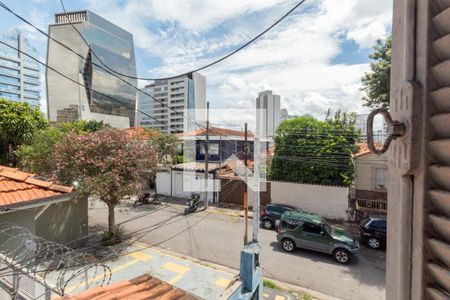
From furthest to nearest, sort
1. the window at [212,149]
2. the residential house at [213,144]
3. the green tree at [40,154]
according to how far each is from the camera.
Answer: the window at [212,149] < the residential house at [213,144] < the green tree at [40,154]

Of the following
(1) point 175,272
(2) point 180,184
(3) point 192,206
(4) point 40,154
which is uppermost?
(4) point 40,154

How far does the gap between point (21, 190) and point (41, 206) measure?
0.67 m

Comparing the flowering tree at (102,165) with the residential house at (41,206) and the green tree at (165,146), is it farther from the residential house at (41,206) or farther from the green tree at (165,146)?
the green tree at (165,146)

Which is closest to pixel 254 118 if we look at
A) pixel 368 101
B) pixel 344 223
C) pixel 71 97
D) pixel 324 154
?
pixel 324 154

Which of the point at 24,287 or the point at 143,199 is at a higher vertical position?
the point at 24,287

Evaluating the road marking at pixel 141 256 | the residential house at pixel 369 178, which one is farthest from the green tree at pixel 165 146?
the residential house at pixel 369 178

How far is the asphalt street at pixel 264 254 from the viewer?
807cm

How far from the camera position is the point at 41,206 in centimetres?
709

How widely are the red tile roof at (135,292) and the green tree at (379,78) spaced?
30.6 ft

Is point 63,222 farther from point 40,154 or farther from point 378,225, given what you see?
point 378,225

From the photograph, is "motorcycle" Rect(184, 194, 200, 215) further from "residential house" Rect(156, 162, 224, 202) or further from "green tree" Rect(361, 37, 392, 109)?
"green tree" Rect(361, 37, 392, 109)

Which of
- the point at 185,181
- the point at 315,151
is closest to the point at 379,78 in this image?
the point at 315,151

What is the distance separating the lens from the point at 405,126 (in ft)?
3.39

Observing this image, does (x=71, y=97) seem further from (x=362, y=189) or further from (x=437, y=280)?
(x=437, y=280)
